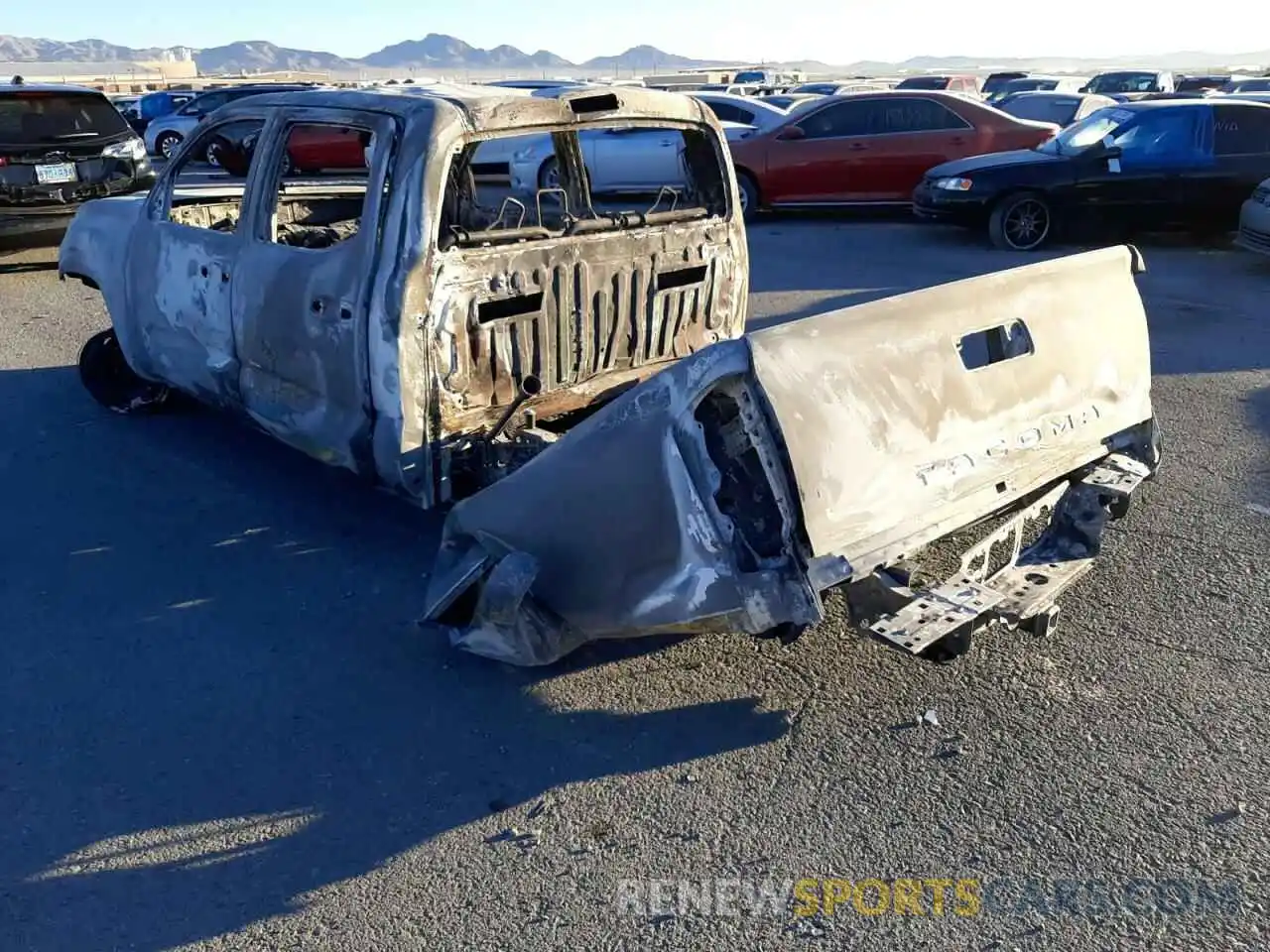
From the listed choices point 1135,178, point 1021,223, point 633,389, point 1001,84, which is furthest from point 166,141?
point 1001,84

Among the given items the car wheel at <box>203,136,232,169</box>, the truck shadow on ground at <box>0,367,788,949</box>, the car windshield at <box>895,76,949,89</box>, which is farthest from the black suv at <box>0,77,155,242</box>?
the car windshield at <box>895,76,949,89</box>

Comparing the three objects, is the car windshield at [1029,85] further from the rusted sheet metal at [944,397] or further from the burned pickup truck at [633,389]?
the rusted sheet metal at [944,397]

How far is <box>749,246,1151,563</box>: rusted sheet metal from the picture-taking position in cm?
301

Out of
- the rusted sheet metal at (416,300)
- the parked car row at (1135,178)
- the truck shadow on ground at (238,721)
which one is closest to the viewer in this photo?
the truck shadow on ground at (238,721)

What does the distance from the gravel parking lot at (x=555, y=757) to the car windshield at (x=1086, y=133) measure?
7.42m

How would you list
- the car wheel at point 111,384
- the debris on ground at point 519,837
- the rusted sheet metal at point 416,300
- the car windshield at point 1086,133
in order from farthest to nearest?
the car windshield at point 1086,133, the car wheel at point 111,384, the rusted sheet metal at point 416,300, the debris on ground at point 519,837

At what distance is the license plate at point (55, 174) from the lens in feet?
31.2

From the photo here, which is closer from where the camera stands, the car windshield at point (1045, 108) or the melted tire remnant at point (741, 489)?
the melted tire remnant at point (741, 489)

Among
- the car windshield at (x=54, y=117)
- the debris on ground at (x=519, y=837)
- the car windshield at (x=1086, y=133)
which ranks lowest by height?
the debris on ground at (x=519, y=837)

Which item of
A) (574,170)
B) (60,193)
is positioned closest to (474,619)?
(574,170)

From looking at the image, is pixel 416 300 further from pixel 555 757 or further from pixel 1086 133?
pixel 1086 133

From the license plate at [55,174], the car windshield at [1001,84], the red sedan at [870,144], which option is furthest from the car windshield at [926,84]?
the license plate at [55,174]

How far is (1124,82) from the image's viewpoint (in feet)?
96.4

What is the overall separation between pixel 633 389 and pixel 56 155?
8.72 m
